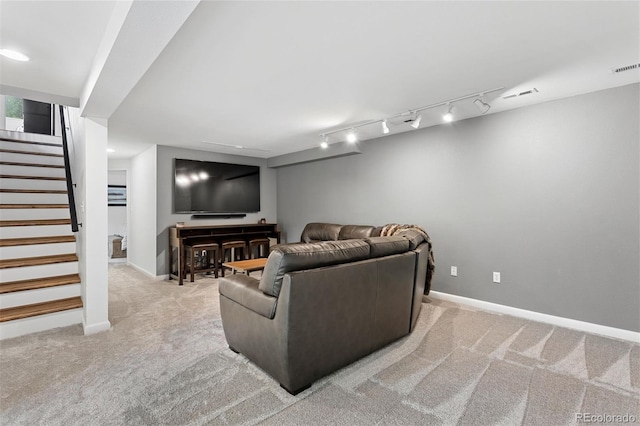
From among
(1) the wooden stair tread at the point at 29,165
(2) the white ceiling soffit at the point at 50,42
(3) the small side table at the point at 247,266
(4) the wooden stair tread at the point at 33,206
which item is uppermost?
(2) the white ceiling soffit at the point at 50,42

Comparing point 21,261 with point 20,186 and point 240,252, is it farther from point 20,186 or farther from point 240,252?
point 240,252

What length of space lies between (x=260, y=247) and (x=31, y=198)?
3575 millimetres

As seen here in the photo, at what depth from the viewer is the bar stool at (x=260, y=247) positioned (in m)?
5.82

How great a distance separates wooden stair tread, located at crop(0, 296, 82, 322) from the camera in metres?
2.90

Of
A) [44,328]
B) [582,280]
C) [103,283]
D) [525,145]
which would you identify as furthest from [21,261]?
[582,280]

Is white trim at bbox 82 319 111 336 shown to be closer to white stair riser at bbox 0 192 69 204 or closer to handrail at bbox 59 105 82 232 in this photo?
handrail at bbox 59 105 82 232

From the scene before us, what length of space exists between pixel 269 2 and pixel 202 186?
15.0 feet

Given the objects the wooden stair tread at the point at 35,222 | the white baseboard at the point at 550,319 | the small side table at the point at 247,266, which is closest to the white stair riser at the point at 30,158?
the wooden stair tread at the point at 35,222

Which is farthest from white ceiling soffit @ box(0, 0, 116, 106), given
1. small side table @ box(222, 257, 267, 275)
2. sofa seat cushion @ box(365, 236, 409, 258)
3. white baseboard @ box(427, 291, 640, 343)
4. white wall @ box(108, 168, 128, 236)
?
white wall @ box(108, 168, 128, 236)

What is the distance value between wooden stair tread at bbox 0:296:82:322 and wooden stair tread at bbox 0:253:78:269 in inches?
18.1

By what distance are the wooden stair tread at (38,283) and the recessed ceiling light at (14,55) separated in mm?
2225

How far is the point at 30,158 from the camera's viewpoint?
14.8ft

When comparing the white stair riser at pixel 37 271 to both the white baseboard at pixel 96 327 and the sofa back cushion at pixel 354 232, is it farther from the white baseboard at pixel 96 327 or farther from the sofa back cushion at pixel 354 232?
the sofa back cushion at pixel 354 232

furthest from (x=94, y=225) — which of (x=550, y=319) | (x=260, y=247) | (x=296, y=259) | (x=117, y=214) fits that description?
(x=117, y=214)
